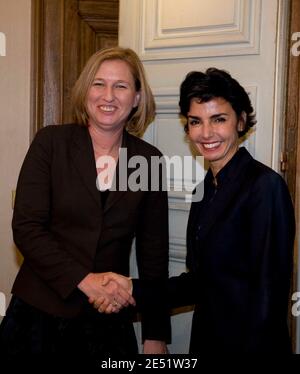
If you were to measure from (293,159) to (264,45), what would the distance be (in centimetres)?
39

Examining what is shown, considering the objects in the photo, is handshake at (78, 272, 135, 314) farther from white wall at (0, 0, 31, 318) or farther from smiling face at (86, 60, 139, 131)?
white wall at (0, 0, 31, 318)

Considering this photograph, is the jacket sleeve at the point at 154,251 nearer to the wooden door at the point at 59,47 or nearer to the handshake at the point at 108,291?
the handshake at the point at 108,291

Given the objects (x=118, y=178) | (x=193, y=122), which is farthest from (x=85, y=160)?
(x=193, y=122)

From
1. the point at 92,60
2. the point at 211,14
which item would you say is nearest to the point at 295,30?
the point at 211,14

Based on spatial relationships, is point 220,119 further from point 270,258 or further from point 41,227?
point 41,227

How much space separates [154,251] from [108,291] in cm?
26

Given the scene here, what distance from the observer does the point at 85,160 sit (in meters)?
1.58

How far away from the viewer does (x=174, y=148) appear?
1926mm

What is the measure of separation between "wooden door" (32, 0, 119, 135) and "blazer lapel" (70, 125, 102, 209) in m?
0.72

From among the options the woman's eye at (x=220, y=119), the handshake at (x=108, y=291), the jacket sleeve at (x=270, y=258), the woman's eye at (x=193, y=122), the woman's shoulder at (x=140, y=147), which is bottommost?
the handshake at (x=108, y=291)

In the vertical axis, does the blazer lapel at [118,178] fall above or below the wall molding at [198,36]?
below

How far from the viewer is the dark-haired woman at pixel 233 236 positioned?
1254 mm

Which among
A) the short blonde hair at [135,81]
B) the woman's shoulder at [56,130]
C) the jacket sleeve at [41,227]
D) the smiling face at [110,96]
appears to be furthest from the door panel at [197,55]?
the jacket sleeve at [41,227]
